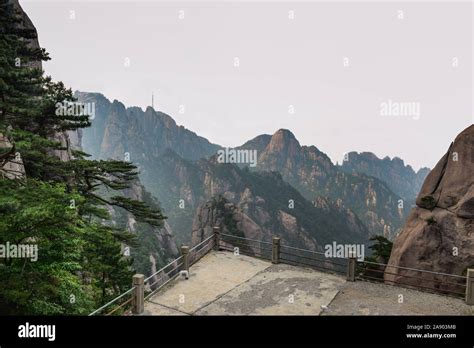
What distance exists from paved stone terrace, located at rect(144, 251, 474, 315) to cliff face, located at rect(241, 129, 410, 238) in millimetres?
151117

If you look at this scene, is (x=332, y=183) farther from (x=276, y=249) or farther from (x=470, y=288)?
(x=470, y=288)

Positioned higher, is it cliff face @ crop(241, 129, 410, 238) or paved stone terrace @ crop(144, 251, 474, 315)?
paved stone terrace @ crop(144, 251, 474, 315)

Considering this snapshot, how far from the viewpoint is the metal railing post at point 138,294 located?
33.2 ft

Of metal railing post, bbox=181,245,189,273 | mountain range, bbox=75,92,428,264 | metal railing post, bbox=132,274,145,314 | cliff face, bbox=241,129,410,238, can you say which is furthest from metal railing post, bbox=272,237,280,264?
cliff face, bbox=241,129,410,238

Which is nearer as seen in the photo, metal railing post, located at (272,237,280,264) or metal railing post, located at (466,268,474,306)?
metal railing post, located at (466,268,474,306)

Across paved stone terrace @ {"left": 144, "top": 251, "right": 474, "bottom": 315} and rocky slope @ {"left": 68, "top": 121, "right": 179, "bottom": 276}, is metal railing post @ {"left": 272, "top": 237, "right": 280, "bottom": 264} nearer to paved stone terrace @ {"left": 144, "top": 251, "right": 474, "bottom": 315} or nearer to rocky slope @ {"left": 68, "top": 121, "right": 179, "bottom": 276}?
paved stone terrace @ {"left": 144, "top": 251, "right": 474, "bottom": 315}

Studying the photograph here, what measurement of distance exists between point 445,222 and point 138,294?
17.1 meters

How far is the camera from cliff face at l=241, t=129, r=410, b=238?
16488 cm

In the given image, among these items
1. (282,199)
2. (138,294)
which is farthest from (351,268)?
(282,199)

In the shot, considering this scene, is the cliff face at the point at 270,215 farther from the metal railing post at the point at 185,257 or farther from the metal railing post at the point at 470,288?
the metal railing post at the point at 470,288

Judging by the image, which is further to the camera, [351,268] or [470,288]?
[351,268]

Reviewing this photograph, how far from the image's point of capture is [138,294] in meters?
10.2

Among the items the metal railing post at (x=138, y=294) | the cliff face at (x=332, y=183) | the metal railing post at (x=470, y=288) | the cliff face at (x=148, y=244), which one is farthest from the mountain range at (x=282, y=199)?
the metal railing post at (x=138, y=294)
